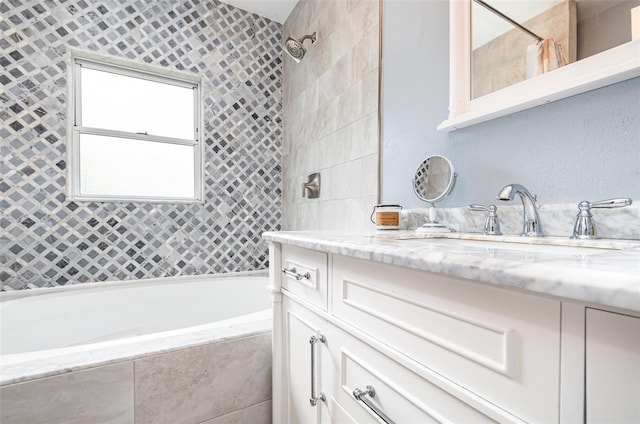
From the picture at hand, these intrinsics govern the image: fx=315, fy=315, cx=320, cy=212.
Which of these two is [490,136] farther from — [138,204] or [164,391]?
[138,204]

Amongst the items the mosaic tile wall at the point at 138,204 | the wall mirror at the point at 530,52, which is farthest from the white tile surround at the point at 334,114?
the wall mirror at the point at 530,52

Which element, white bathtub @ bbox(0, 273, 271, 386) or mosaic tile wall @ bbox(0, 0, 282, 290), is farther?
mosaic tile wall @ bbox(0, 0, 282, 290)

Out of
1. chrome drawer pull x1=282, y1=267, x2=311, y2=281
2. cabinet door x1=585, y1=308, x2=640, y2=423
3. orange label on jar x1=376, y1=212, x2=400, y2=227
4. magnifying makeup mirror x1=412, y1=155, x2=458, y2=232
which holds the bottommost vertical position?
chrome drawer pull x1=282, y1=267, x2=311, y2=281

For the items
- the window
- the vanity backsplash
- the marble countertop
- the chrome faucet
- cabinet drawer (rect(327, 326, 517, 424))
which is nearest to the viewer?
the marble countertop

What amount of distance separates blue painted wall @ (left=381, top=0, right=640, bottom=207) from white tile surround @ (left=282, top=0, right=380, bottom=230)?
0.42 ft

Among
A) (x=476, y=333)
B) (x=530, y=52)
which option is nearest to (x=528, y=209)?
(x=530, y=52)

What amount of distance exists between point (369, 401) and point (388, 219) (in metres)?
0.76

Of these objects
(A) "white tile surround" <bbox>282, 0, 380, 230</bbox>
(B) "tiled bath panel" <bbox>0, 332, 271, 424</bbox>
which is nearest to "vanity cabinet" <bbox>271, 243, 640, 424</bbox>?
(B) "tiled bath panel" <bbox>0, 332, 271, 424</bbox>

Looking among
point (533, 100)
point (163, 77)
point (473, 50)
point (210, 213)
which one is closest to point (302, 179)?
point (210, 213)

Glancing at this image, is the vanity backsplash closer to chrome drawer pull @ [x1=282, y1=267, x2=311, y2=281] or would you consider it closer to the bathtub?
chrome drawer pull @ [x1=282, y1=267, x2=311, y2=281]

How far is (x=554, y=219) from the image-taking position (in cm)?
87

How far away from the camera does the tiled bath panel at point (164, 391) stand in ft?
3.07

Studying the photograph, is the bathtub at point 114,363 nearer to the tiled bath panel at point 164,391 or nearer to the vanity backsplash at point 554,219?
the tiled bath panel at point 164,391

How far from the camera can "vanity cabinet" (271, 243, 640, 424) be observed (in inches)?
13.2
